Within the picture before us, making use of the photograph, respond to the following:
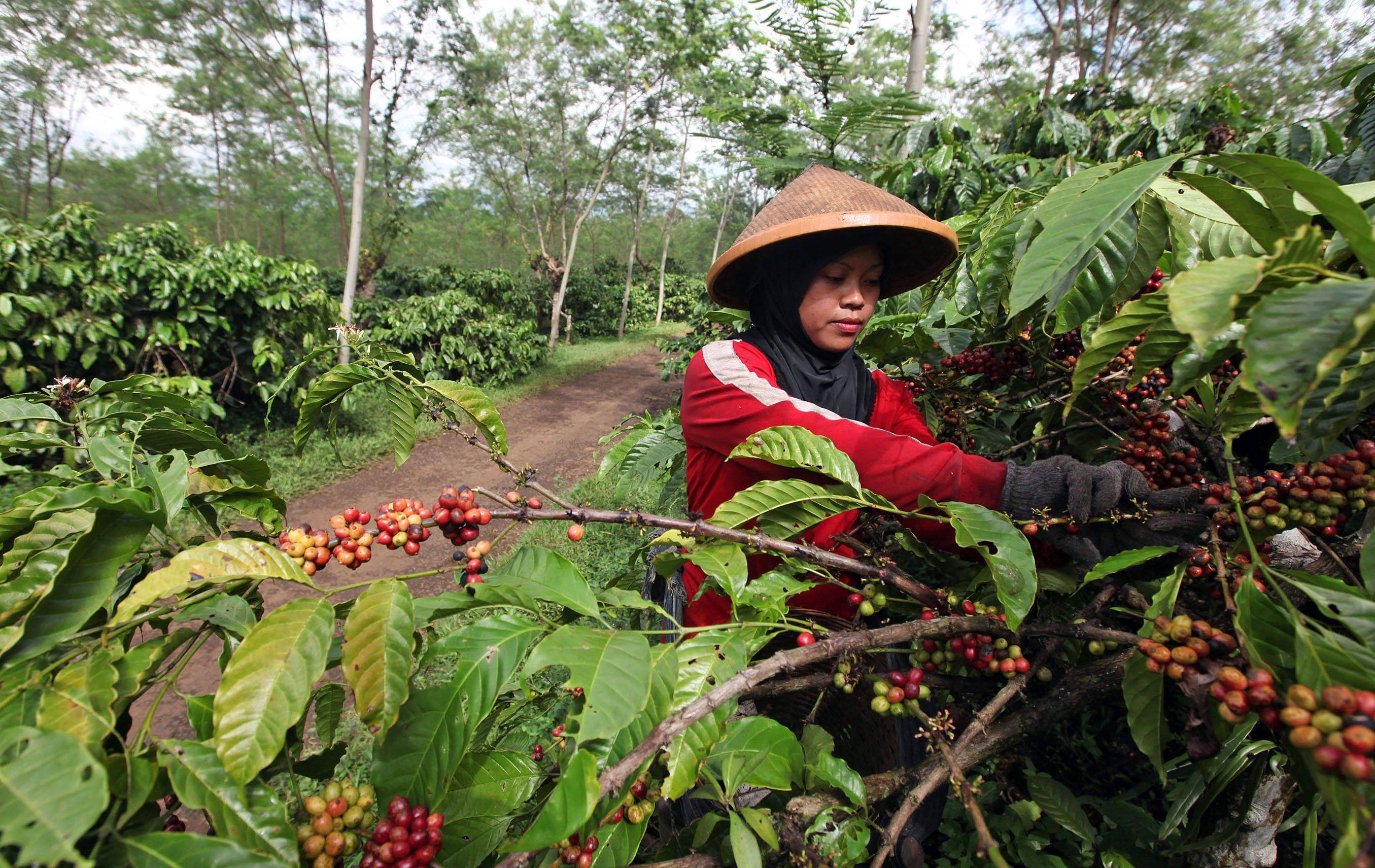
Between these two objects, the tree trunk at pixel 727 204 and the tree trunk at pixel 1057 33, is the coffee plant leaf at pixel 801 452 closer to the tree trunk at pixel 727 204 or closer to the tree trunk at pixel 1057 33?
the tree trunk at pixel 1057 33

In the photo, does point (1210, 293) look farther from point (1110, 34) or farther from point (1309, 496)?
point (1110, 34)

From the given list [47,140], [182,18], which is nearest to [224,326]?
[182,18]

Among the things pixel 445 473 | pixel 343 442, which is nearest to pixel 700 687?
pixel 445 473

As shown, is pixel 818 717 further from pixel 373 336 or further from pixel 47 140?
pixel 47 140

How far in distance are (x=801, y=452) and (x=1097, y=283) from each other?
56 centimetres

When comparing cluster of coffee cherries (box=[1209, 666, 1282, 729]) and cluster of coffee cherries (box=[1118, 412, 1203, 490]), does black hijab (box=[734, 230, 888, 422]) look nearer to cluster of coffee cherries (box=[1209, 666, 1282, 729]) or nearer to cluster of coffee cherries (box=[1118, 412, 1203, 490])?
cluster of coffee cherries (box=[1118, 412, 1203, 490])

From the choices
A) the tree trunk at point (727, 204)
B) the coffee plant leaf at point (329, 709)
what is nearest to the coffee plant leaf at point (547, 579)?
the coffee plant leaf at point (329, 709)

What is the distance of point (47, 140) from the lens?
44.4ft

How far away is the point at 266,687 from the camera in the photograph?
660 millimetres

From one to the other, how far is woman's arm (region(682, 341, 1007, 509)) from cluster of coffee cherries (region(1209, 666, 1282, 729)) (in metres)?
0.53

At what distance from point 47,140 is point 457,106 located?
33.9 feet

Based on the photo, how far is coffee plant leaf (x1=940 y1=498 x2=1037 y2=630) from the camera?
0.86m

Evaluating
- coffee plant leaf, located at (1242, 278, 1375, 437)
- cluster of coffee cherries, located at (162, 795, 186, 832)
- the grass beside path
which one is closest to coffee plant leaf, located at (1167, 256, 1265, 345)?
coffee plant leaf, located at (1242, 278, 1375, 437)

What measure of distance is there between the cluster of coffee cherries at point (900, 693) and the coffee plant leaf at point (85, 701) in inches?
35.7
